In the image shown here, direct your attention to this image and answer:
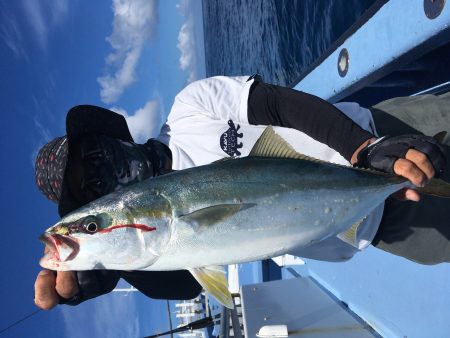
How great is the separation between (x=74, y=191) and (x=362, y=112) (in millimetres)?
1811

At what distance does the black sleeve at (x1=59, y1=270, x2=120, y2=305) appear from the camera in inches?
75.1

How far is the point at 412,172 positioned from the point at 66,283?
1.68 m

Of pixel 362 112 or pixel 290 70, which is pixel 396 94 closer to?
pixel 362 112

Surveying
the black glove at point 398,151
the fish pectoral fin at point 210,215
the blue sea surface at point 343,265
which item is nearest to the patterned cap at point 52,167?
the fish pectoral fin at point 210,215

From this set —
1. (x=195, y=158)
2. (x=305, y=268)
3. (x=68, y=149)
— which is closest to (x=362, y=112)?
(x=195, y=158)

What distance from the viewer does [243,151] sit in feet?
7.82

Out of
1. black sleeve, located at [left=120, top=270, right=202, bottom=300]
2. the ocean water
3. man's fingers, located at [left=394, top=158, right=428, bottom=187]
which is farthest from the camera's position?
the ocean water

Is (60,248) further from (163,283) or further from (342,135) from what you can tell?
(342,135)

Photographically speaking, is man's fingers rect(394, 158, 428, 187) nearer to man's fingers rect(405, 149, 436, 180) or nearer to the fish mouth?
man's fingers rect(405, 149, 436, 180)

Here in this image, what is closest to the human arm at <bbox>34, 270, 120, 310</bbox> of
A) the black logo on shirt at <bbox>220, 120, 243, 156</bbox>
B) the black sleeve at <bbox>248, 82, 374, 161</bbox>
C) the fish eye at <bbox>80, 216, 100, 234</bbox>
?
the fish eye at <bbox>80, 216, 100, 234</bbox>

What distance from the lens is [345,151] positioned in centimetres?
207

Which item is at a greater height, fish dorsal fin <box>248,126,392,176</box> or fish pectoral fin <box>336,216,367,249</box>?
fish dorsal fin <box>248,126,392,176</box>

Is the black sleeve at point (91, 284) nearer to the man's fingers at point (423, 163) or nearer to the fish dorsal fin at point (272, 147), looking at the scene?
the fish dorsal fin at point (272, 147)

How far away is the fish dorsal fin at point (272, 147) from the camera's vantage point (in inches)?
71.7
